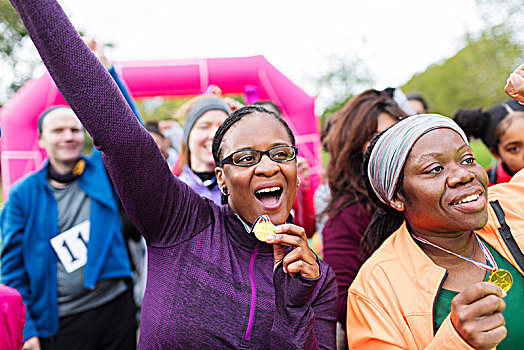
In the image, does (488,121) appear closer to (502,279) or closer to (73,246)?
(502,279)

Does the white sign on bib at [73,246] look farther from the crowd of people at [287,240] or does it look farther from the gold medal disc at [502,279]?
the gold medal disc at [502,279]

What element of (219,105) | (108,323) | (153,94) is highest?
(153,94)

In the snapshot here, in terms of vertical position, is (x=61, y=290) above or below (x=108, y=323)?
above

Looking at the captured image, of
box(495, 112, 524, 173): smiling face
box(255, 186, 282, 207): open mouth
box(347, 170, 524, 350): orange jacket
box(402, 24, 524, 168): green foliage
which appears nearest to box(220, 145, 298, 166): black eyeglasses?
box(255, 186, 282, 207): open mouth

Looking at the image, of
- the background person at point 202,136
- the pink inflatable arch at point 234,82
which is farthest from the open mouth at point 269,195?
the pink inflatable arch at point 234,82

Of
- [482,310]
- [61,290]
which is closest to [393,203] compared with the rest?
[482,310]

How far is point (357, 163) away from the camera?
257cm

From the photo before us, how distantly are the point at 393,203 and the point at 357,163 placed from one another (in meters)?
0.85

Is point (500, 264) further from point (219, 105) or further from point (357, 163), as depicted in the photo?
point (219, 105)

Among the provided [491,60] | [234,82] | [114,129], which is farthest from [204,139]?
[491,60]

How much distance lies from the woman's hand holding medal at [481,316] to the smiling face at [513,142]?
1.78 meters

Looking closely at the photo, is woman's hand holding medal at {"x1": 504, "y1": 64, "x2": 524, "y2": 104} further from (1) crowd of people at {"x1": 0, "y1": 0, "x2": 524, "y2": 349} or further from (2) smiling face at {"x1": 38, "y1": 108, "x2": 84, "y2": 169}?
(2) smiling face at {"x1": 38, "y1": 108, "x2": 84, "y2": 169}

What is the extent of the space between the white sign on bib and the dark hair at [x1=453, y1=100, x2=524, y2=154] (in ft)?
9.81

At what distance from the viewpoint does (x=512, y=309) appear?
1.48 metres
